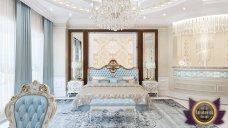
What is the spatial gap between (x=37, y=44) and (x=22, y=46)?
68.4 inches

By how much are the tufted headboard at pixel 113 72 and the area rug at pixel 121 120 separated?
Result: 8.27ft

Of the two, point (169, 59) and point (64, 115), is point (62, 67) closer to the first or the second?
point (64, 115)

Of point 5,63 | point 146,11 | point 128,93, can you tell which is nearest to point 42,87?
point 5,63

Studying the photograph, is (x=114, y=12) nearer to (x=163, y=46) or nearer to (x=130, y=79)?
(x=130, y=79)

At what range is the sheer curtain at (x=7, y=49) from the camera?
5016 mm

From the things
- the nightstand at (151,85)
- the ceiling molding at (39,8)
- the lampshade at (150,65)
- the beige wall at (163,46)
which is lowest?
the nightstand at (151,85)

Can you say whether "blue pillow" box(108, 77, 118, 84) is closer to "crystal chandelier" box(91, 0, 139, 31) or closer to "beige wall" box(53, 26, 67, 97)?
"beige wall" box(53, 26, 67, 97)

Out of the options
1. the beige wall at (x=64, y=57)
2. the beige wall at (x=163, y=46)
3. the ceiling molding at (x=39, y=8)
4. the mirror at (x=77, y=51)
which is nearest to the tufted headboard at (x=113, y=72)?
the mirror at (x=77, y=51)

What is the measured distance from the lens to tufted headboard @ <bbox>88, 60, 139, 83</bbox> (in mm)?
8617

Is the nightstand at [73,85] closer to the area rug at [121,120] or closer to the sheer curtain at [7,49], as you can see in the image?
the area rug at [121,120]

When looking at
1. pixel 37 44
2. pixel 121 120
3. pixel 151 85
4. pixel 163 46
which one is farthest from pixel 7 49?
pixel 163 46

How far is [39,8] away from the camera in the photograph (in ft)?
21.6

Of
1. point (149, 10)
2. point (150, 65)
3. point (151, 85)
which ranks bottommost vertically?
point (151, 85)

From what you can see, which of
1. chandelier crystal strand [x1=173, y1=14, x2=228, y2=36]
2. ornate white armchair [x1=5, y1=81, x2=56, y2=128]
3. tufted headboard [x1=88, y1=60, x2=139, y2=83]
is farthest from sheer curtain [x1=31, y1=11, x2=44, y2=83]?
chandelier crystal strand [x1=173, y1=14, x2=228, y2=36]
